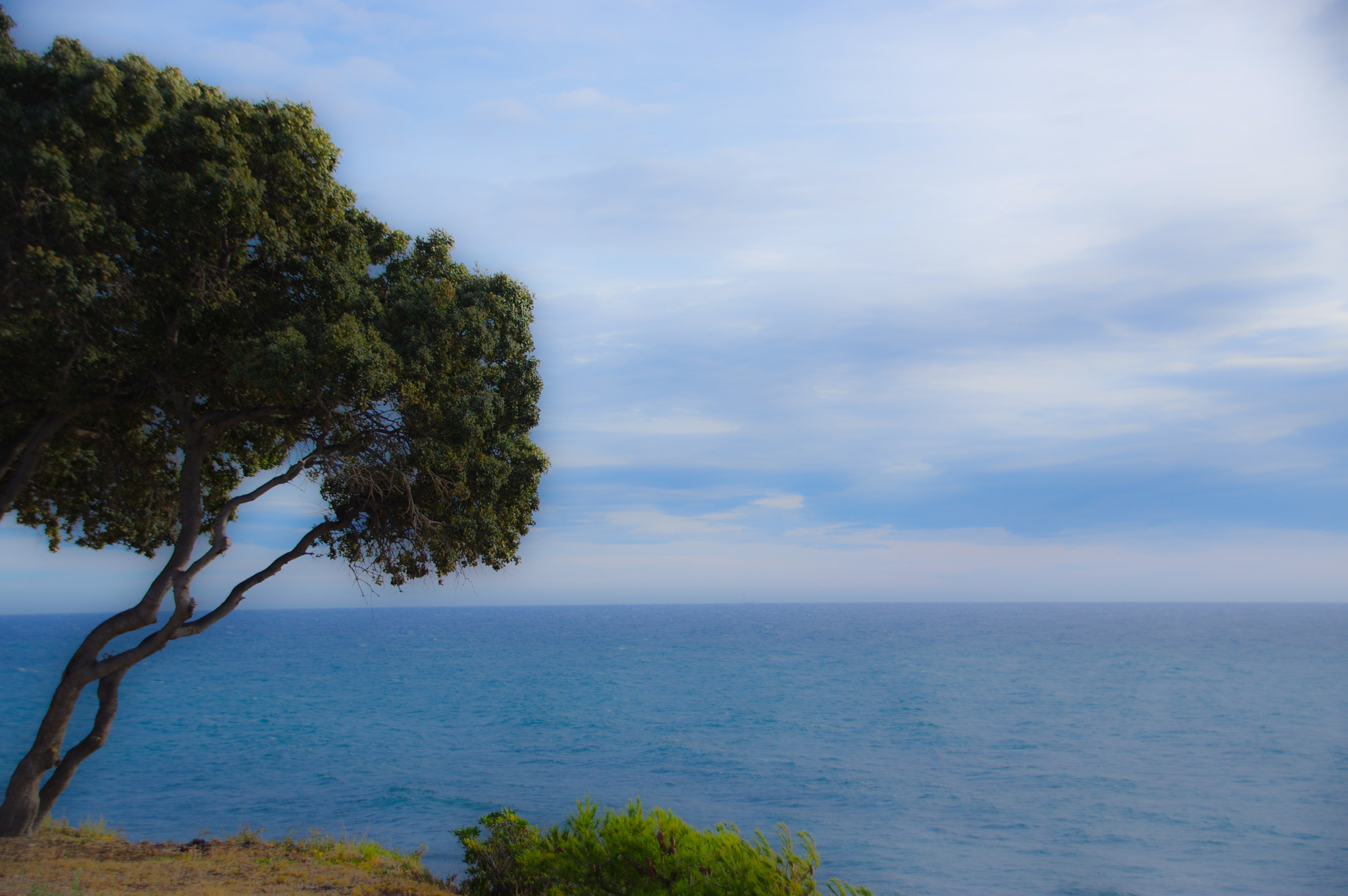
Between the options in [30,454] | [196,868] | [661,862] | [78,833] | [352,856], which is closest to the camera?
[661,862]

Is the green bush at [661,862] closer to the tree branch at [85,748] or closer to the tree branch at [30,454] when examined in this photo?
the tree branch at [85,748]

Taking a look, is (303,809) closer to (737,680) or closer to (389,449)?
(389,449)

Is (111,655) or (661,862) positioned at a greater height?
(111,655)

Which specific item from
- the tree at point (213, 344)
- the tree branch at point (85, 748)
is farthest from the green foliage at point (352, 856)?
the tree at point (213, 344)

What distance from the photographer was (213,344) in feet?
40.3

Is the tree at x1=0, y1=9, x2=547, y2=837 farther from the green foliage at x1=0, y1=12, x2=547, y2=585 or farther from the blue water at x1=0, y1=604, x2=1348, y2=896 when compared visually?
the blue water at x1=0, y1=604, x2=1348, y2=896

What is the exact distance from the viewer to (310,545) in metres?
14.4

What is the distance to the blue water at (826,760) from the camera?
25.6 m

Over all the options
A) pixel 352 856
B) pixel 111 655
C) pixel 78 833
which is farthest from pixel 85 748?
pixel 352 856

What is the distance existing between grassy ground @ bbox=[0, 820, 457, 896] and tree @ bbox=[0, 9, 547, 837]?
1.40 metres

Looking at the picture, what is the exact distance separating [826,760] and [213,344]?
36.3 metres

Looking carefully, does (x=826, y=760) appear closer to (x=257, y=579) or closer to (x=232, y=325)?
(x=257, y=579)

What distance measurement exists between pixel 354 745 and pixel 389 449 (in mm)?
36598

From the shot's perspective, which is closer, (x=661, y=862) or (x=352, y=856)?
(x=661, y=862)
